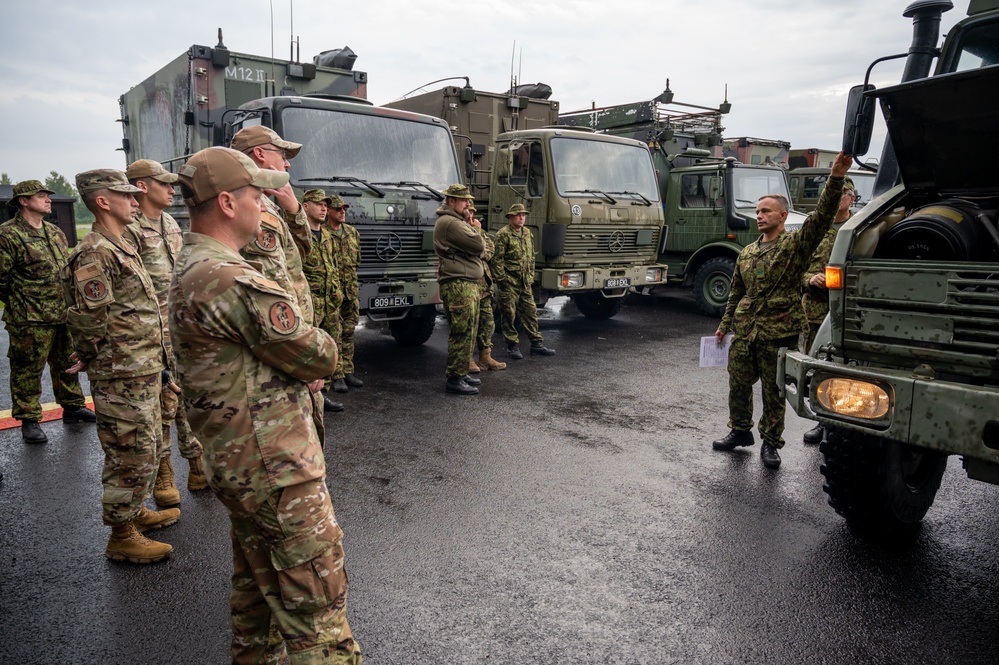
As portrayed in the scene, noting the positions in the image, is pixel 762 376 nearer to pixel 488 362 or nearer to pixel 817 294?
pixel 817 294

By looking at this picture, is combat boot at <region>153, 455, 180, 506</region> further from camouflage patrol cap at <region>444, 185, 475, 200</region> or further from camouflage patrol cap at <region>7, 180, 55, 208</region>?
camouflage patrol cap at <region>444, 185, 475, 200</region>

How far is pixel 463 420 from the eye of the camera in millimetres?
5117

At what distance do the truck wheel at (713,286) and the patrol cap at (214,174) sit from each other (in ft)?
29.1

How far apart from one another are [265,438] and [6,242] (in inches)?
169

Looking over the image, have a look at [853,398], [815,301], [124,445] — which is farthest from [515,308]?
[853,398]

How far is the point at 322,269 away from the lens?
17.9 feet

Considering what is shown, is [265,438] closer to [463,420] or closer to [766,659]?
[766,659]

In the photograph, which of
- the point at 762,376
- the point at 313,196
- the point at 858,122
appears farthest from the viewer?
the point at 313,196

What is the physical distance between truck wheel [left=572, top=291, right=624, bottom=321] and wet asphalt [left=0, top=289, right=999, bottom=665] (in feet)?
16.1

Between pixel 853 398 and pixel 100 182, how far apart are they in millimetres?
3344

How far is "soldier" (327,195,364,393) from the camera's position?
577 cm

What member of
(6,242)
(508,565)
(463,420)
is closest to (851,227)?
(508,565)

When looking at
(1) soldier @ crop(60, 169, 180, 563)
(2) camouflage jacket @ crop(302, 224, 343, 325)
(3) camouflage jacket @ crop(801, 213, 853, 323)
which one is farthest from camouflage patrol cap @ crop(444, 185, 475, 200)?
(1) soldier @ crop(60, 169, 180, 563)

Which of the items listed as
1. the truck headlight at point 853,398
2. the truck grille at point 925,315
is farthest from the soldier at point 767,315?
the truck headlight at point 853,398
